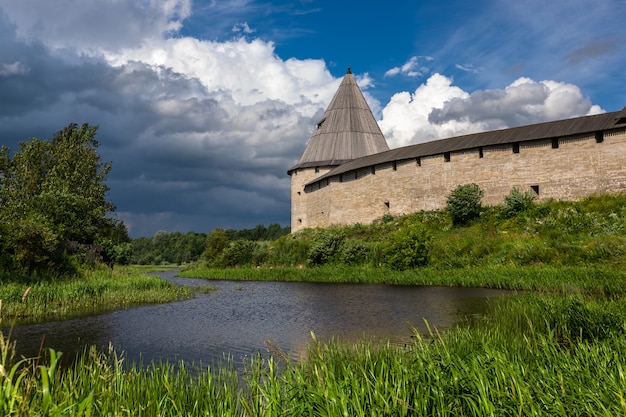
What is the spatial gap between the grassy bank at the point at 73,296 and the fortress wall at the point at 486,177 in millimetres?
18785

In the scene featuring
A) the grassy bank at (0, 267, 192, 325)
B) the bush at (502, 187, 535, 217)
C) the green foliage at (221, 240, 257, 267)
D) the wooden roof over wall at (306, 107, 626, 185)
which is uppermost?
Result: the wooden roof over wall at (306, 107, 626, 185)

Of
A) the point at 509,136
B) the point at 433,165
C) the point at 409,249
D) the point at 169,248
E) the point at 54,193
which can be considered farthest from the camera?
the point at 169,248

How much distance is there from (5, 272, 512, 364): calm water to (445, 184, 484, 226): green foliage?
10.6 meters

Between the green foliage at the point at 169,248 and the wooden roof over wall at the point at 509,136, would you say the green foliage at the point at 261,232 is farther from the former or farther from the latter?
the wooden roof over wall at the point at 509,136

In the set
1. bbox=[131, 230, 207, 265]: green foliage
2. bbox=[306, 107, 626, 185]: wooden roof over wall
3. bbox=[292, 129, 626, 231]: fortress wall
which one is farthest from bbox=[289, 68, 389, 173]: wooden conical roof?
bbox=[131, 230, 207, 265]: green foliage

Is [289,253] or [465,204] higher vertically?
[465,204]

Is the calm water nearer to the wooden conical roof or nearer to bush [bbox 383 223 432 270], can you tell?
bush [bbox 383 223 432 270]

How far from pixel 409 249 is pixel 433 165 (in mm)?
10680

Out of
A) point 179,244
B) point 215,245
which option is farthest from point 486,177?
point 179,244

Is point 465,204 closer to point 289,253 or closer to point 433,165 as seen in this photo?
point 433,165

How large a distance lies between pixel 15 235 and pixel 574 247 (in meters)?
20.5

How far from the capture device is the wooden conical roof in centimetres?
4247

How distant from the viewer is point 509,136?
27.9 metres

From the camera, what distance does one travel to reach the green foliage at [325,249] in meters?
26.8
